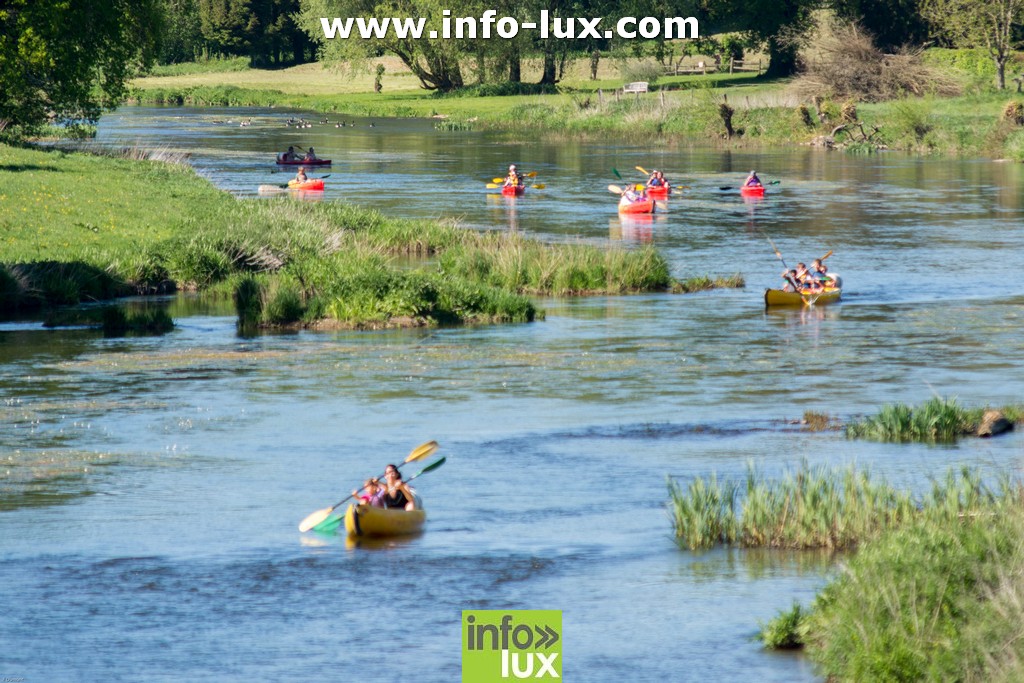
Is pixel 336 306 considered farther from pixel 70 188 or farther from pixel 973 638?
pixel 973 638

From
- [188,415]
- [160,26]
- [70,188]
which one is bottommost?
[188,415]

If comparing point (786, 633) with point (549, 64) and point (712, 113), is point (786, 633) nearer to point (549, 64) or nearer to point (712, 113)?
point (712, 113)

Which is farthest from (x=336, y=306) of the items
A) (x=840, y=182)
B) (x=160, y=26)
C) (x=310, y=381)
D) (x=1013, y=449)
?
(x=840, y=182)

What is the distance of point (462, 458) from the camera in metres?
24.0

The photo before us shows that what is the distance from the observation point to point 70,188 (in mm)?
51281

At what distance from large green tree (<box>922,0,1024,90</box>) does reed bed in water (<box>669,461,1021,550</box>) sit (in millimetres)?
77675

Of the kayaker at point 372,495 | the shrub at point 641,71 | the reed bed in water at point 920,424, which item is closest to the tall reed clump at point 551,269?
the reed bed in water at point 920,424

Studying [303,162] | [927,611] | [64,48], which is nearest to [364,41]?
[303,162]

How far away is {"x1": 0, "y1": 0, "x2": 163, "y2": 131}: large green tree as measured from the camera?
56.7m

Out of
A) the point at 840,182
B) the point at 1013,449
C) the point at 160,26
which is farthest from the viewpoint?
Answer: the point at 840,182

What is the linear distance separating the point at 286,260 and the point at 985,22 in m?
65.1

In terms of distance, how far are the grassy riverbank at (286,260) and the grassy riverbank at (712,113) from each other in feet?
103

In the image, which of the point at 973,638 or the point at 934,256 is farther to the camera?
the point at 934,256

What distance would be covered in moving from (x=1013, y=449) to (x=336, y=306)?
17496 millimetres
